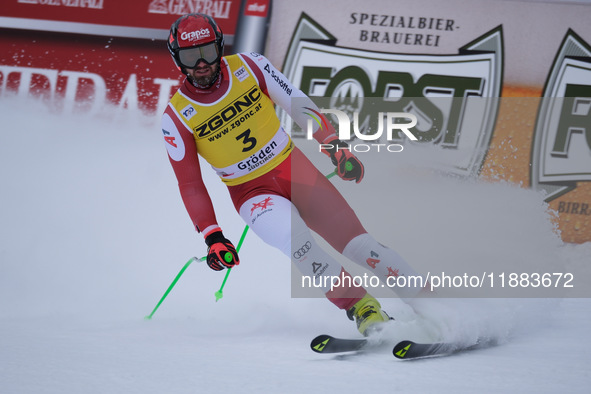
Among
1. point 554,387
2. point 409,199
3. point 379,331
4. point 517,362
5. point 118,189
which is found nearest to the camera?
point 554,387

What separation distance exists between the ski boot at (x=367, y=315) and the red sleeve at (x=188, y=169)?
0.80m

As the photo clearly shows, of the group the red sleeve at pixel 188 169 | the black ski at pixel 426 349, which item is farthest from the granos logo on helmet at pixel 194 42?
the black ski at pixel 426 349

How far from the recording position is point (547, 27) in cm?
474

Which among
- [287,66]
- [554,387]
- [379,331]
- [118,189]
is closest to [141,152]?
[118,189]

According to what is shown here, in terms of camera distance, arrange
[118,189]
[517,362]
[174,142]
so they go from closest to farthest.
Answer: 1. [517,362]
2. [174,142]
3. [118,189]

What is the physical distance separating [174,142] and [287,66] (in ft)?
7.17

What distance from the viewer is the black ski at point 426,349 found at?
2.53 metres

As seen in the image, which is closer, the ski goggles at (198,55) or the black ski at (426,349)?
the black ski at (426,349)

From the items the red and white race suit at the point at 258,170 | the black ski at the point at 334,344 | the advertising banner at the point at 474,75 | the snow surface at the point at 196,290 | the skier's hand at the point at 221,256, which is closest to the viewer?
the snow surface at the point at 196,290

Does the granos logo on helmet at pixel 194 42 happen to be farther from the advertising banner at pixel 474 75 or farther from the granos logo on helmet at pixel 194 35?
the advertising banner at pixel 474 75

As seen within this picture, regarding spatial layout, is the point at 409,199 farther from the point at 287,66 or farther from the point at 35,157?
the point at 35,157

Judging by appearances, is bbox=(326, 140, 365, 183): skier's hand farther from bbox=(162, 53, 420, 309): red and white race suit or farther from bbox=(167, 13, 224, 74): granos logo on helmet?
bbox=(167, 13, 224, 74): granos logo on helmet

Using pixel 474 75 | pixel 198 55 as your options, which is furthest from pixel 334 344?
pixel 474 75

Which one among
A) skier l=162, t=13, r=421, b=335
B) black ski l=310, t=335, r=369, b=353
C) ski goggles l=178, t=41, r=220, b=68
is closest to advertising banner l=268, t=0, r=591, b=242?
skier l=162, t=13, r=421, b=335
